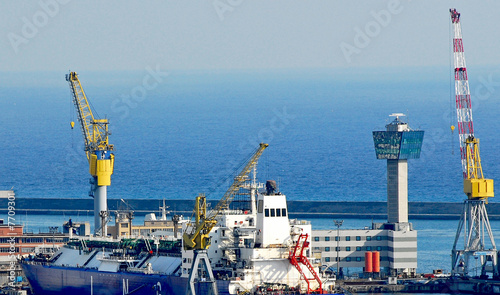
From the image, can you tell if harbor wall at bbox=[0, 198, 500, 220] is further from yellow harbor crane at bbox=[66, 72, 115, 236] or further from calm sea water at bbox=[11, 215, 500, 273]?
yellow harbor crane at bbox=[66, 72, 115, 236]

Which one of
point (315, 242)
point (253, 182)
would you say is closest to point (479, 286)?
point (315, 242)

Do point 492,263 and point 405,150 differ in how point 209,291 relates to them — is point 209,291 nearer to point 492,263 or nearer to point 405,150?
point 492,263

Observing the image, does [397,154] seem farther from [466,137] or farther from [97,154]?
[97,154]

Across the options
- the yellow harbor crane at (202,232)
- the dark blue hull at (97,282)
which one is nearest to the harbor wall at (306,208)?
the dark blue hull at (97,282)

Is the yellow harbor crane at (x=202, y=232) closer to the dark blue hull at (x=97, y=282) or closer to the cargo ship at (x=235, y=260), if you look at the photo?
the cargo ship at (x=235, y=260)

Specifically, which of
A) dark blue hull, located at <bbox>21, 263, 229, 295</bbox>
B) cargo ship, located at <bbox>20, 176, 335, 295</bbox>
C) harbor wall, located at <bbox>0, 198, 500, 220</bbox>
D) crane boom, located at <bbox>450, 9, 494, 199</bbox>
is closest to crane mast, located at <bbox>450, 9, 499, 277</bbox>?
crane boom, located at <bbox>450, 9, 494, 199</bbox>

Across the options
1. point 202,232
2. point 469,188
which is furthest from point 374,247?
point 202,232

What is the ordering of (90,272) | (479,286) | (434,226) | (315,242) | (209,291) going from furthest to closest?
(434,226) → (315,242) → (479,286) → (90,272) → (209,291)
